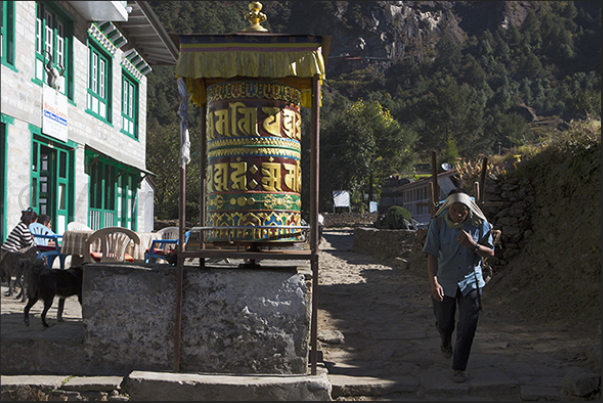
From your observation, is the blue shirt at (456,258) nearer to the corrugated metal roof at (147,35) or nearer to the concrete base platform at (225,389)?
the concrete base platform at (225,389)

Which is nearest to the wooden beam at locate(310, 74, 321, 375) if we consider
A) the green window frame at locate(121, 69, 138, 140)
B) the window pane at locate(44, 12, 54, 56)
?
the window pane at locate(44, 12, 54, 56)

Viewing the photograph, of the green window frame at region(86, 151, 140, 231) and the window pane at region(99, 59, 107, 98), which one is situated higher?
the window pane at region(99, 59, 107, 98)

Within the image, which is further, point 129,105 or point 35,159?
point 129,105

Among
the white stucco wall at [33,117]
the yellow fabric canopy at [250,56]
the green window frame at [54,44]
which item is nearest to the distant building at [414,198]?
the white stucco wall at [33,117]

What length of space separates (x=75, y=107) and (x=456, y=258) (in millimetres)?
10494

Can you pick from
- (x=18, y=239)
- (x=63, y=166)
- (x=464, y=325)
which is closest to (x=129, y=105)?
(x=63, y=166)

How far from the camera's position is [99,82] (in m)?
14.1

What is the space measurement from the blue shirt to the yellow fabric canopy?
1.76 metres

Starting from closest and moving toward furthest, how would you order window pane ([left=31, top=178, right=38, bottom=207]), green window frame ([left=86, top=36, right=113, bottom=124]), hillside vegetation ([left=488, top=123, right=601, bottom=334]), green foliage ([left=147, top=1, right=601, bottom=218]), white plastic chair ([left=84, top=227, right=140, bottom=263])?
hillside vegetation ([left=488, top=123, right=601, bottom=334]) → white plastic chair ([left=84, top=227, right=140, bottom=263]) → window pane ([left=31, top=178, right=38, bottom=207]) → green window frame ([left=86, top=36, right=113, bottom=124]) → green foliage ([left=147, top=1, right=601, bottom=218])

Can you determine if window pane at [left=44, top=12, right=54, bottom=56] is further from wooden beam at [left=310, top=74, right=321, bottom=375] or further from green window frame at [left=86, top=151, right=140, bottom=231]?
wooden beam at [left=310, top=74, right=321, bottom=375]

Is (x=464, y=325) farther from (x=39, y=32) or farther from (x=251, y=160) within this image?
(x=39, y=32)

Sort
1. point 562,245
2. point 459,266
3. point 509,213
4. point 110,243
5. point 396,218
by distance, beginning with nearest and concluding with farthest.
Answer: point 459,266, point 110,243, point 562,245, point 509,213, point 396,218

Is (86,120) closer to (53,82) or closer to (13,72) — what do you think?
(53,82)

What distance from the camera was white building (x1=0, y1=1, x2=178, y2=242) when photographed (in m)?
9.72
